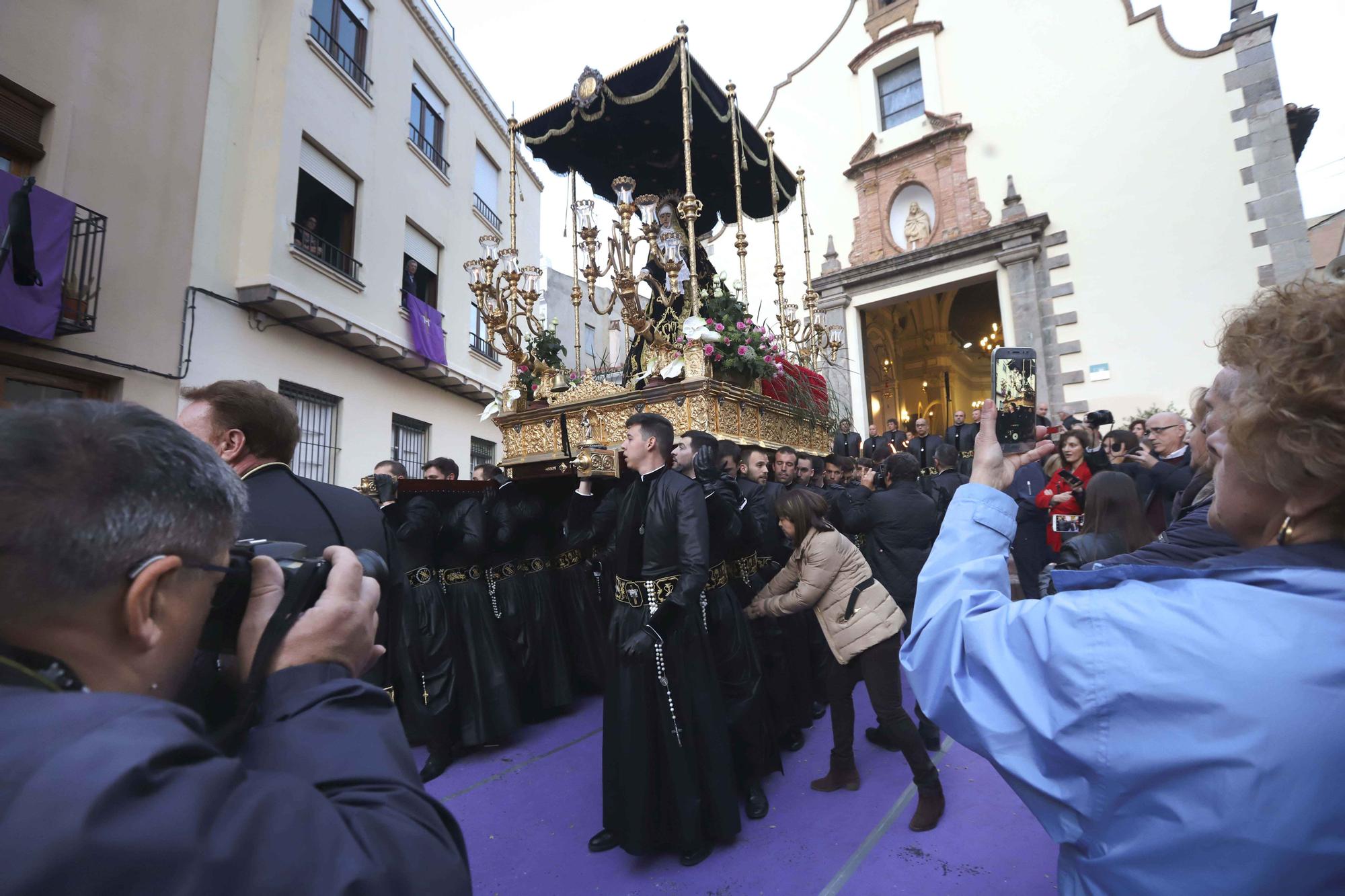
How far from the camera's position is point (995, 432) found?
148cm

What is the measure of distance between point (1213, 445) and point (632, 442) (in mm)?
2522

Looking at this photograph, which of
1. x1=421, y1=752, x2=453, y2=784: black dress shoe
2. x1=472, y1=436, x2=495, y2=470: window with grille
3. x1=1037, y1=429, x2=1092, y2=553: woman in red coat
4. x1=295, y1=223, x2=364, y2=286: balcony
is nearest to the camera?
x1=421, y1=752, x2=453, y2=784: black dress shoe

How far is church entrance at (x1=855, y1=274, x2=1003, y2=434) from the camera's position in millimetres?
16906

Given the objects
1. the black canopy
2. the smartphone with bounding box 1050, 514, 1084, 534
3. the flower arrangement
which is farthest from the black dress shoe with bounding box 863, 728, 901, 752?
the black canopy

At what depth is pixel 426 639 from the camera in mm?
4102

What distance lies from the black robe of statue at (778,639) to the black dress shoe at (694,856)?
3.74ft

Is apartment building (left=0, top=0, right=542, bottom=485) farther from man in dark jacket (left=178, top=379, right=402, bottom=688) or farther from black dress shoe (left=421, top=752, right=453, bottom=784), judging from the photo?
man in dark jacket (left=178, top=379, right=402, bottom=688)

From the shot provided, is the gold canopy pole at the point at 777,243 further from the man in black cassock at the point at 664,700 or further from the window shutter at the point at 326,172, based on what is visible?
the window shutter at the point at 326,172

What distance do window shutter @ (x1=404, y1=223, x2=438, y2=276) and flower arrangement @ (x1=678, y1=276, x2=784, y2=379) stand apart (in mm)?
9115

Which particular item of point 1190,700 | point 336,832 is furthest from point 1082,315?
point 336,832

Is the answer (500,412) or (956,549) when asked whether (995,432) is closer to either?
(956,549)

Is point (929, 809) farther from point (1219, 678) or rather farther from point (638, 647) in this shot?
point (1219, 678)

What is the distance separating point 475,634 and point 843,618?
8.36 ft

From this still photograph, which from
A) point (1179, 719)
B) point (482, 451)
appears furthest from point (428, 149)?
point (1179, 719)
